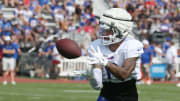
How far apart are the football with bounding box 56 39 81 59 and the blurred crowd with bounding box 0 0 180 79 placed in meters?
11.1

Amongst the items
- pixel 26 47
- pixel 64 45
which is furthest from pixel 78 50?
pixel 26 47

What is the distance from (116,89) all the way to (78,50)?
467 mm

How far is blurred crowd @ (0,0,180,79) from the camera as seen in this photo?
16266 mm

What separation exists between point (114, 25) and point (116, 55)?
248 mm

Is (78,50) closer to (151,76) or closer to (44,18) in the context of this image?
(151,76)

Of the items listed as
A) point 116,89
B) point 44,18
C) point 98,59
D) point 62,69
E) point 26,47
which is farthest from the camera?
point 44,18

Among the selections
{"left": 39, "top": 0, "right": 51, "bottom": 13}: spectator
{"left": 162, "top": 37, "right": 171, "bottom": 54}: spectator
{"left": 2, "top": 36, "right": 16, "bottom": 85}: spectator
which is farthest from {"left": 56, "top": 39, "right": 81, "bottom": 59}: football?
{"left": 39, "top": 0, "right": 51, "bottom": 13}: spectator

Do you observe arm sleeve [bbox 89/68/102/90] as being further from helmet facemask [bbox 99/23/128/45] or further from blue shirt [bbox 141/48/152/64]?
blue shirt [bbox 141/48/152/64]

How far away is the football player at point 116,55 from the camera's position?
3740 mm

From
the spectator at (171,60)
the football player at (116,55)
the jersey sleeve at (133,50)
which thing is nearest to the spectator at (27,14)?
the spectator at (171,60)

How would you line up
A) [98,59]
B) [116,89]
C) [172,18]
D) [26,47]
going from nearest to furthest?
1. [98,59]
2. [116,89]
3. [26,47]
4. [172,18]

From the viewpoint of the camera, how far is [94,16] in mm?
18062

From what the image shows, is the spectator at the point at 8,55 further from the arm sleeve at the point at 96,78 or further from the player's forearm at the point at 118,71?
the player's forearm at the point at 118,71

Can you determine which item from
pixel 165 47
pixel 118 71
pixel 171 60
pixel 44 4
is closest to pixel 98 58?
pixel 118 71
